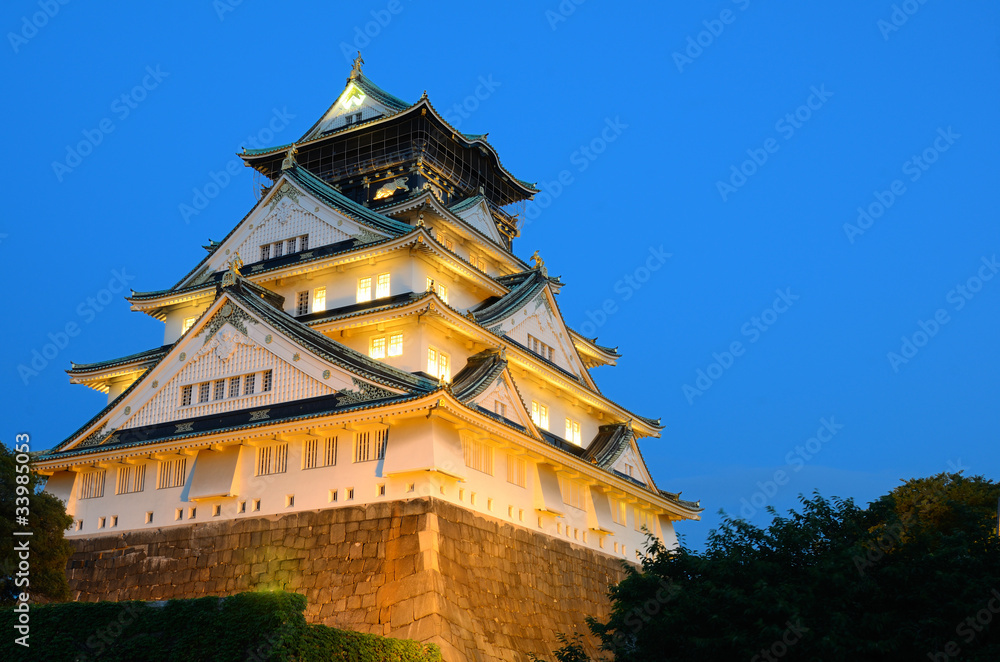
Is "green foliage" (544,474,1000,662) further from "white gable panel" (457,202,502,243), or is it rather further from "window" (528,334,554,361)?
"white gable panel" (457,202,502,243)

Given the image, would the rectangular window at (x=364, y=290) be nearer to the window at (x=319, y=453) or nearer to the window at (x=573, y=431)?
the window at (x=319, y=453)

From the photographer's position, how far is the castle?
27406 millimetres

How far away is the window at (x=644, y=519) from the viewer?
3984cm

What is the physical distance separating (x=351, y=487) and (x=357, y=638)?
7.02 m

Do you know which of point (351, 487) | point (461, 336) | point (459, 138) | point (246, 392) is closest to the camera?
point (351, 487)

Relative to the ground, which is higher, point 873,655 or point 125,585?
point 125,585

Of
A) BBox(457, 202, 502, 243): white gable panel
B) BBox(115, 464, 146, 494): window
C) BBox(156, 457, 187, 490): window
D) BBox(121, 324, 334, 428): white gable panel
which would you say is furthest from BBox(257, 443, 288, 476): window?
BBox(457, 202, 502, 243): white gable panel

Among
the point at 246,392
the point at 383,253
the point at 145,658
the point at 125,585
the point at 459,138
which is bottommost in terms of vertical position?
the point at 145,658

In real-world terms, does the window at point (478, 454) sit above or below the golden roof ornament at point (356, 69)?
below

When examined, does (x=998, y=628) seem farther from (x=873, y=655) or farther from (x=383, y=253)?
(x=383, y=253)

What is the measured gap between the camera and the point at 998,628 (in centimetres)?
1658

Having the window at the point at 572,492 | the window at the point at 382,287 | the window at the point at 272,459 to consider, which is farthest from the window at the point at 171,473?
the window at the point at 572,492

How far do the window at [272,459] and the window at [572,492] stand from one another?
1046 centimetres

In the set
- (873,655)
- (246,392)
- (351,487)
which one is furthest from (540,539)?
(873,655)
